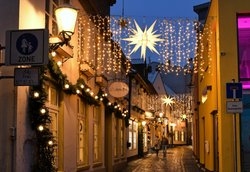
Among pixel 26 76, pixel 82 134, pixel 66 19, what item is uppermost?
pixel 66 19

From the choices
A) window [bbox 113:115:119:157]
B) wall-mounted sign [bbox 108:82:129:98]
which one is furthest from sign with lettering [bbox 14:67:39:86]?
window [bbox 113:115:119:157]

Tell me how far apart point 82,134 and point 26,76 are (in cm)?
791

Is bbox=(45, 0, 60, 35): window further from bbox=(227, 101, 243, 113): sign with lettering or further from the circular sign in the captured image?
bbox=(227, 101, 243, 113): sign with lettering

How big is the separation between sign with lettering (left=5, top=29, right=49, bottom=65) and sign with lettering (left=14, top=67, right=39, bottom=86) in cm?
27

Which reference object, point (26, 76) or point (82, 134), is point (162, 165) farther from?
point (26, 76)

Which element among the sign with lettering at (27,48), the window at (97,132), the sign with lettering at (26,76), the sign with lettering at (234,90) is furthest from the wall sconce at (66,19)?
the window at (97,132)

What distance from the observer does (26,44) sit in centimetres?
912

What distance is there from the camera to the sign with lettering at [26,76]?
9.26m

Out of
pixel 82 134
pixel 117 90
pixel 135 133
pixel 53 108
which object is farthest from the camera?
pixel 135 133

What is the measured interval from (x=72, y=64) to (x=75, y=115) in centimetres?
157

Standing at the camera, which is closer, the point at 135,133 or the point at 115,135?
the point at 115,135

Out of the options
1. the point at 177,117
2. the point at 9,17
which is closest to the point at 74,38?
the point at 9,17

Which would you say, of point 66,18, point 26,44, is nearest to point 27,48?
point 26,44

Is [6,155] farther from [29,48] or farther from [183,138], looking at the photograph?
[183,138]
